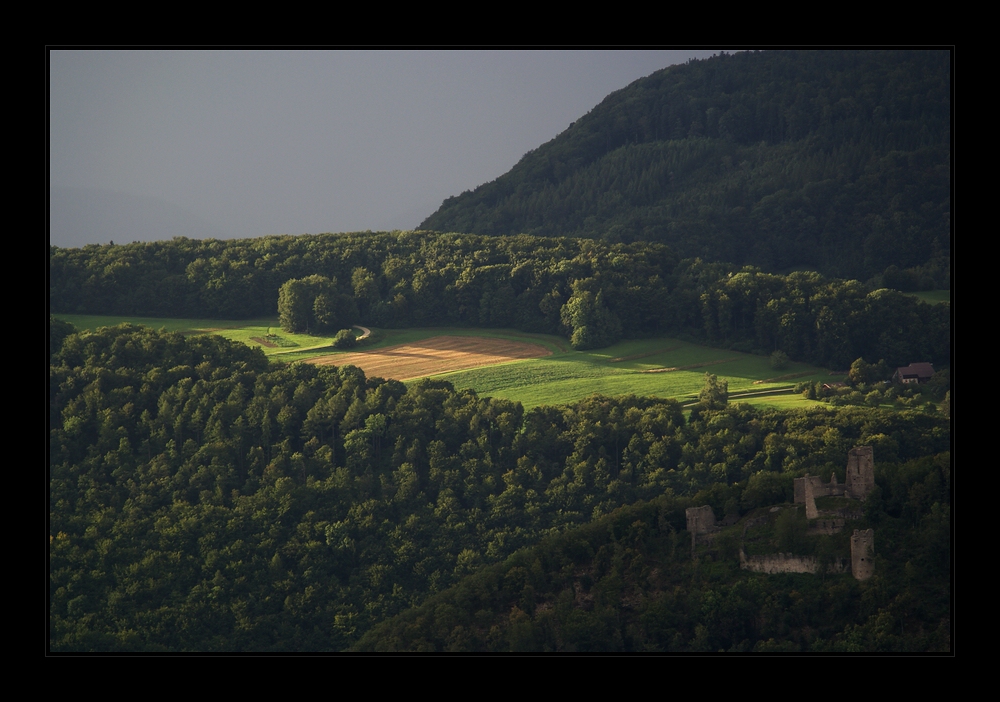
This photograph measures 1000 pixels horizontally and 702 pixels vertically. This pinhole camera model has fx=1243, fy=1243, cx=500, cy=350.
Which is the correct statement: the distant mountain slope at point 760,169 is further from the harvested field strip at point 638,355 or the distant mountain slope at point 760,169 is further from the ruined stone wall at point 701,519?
the ruined stone wall at point 701,519

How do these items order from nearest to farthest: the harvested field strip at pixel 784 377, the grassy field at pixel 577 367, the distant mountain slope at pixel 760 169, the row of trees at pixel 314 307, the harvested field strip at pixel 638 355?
the grassy field at pixel 577 367 → the harvested field strip at pixel 784 377 → the harvested field strip at pixel 638 355 → the row of trees at pixel 314 307 → the distant mountain slope at pixel 760 169

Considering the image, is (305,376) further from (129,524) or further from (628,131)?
(628,131)

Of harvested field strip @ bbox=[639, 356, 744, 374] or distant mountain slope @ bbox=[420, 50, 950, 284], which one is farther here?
distant mountain slope @ bbox=[420, 50, 950, 284]

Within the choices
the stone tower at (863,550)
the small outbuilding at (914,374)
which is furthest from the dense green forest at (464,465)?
the small outbuilding at (914,374)

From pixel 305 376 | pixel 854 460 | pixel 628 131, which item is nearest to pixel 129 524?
pixel 305 376

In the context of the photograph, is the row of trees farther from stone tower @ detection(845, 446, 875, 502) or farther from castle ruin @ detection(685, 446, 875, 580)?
stone tower @ detection(845, 446, 875, 502)

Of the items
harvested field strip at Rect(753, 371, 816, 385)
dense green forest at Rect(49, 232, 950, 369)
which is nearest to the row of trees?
dense green forest at Rect(49, 232, 950, 369)
